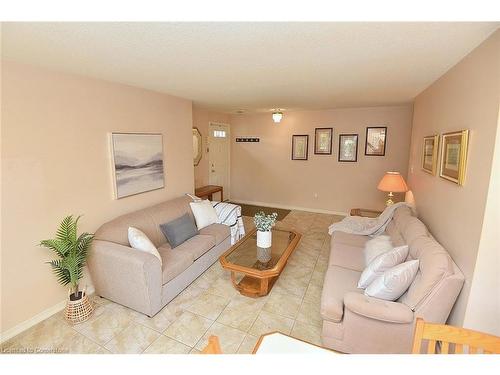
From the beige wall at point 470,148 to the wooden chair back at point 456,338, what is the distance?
0.73m

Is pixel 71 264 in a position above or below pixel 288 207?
above

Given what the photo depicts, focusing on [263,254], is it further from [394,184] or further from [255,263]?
[394,184]

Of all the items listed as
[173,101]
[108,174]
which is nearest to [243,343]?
[108,174]

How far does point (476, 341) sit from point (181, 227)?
8.70 ft

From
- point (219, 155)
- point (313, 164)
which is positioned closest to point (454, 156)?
point (313, 164)

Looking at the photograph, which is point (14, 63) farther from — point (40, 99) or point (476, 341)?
point (476, 341)

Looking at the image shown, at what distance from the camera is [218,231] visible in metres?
3.25

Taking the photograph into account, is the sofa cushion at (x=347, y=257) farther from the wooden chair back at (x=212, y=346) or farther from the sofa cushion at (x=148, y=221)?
the sofa cushion at (x=148, y=221)

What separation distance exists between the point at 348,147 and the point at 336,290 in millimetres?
3742

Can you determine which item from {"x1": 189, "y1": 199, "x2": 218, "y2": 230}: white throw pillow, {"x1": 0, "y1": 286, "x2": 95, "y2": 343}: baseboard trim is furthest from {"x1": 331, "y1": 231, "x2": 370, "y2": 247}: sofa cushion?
{"x1": 0, "y1": 286, "x2": 95, "y2": 343}: baseboard trim

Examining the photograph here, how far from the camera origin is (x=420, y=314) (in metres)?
1.56

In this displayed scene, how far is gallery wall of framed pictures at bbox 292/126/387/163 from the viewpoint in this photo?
4.76m

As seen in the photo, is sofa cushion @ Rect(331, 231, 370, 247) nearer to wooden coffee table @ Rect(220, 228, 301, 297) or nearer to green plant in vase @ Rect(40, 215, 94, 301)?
wooden coffee table @ Rect(220, 228, 301, 297)

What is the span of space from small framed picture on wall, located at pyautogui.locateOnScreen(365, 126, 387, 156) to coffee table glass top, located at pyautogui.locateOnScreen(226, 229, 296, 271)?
2.80 meters
